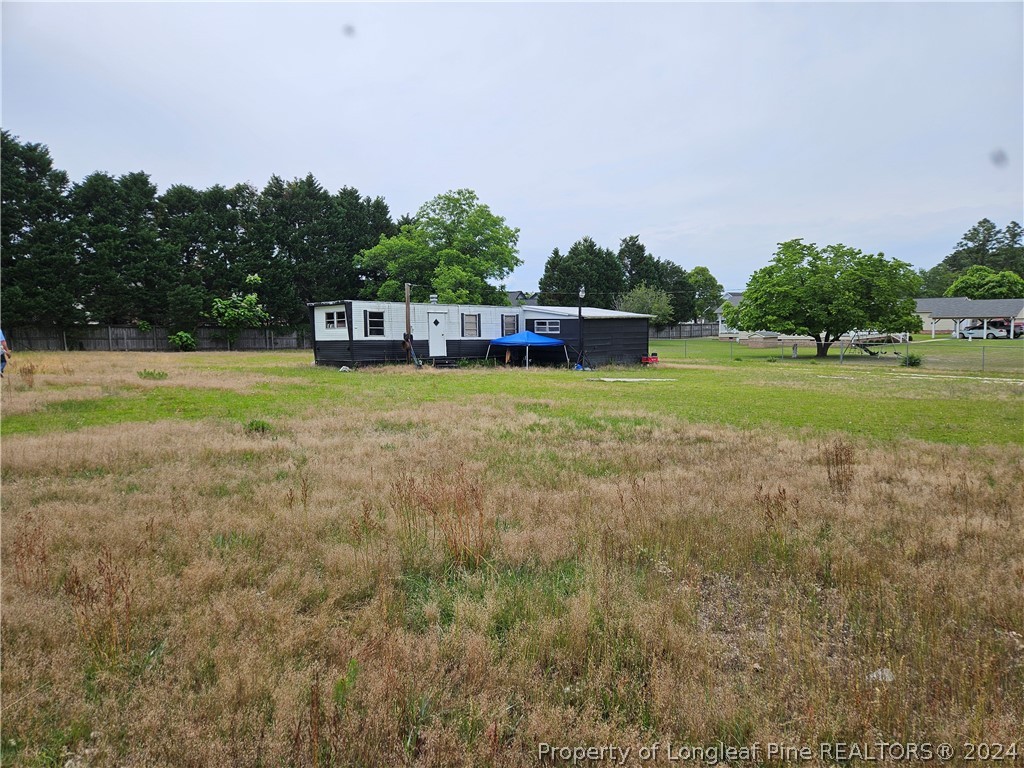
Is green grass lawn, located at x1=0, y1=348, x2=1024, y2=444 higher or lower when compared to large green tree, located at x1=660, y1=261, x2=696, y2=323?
lower

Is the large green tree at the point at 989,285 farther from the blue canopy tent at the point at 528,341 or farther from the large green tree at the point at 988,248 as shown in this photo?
the blue canopy tent at the point at 528,341

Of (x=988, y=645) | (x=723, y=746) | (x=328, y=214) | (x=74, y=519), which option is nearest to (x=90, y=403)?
(x=74, y=519)

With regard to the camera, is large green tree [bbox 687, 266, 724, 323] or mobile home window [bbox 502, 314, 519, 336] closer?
mobile home window [bbox 502, 314, 519, 336]

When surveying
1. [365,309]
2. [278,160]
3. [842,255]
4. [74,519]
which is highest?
[278,160]

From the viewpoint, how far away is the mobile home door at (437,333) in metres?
26.4

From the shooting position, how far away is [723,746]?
2.25 metres

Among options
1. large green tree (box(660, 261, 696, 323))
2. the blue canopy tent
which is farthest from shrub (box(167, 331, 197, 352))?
large green tree (box(660, 261, 696, 323))

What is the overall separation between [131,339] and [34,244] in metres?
7.47

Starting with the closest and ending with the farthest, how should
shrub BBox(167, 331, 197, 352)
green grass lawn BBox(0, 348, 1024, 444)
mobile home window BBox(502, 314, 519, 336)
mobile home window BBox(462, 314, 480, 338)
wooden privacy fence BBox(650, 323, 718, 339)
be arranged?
green grass lawn BBox(0, 348, 1024, 444)
mobile home window BBox(462, 314, 480, 338)
mobile home window BBox(502, 314, 519, 336)
shrub BBox(167, 331, 197, 352)
wooden privacy fence BBox(650, 323, 718, 339)

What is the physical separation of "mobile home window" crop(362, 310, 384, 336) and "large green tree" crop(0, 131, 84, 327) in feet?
76.2

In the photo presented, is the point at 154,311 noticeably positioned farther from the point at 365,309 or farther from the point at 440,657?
the point at 440,657

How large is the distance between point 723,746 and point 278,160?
176 ft

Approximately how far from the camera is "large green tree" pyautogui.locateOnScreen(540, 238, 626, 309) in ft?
200

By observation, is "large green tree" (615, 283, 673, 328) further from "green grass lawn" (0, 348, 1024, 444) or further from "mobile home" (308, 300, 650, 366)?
"green grass lawn" (0, 348, 1024, 444)
